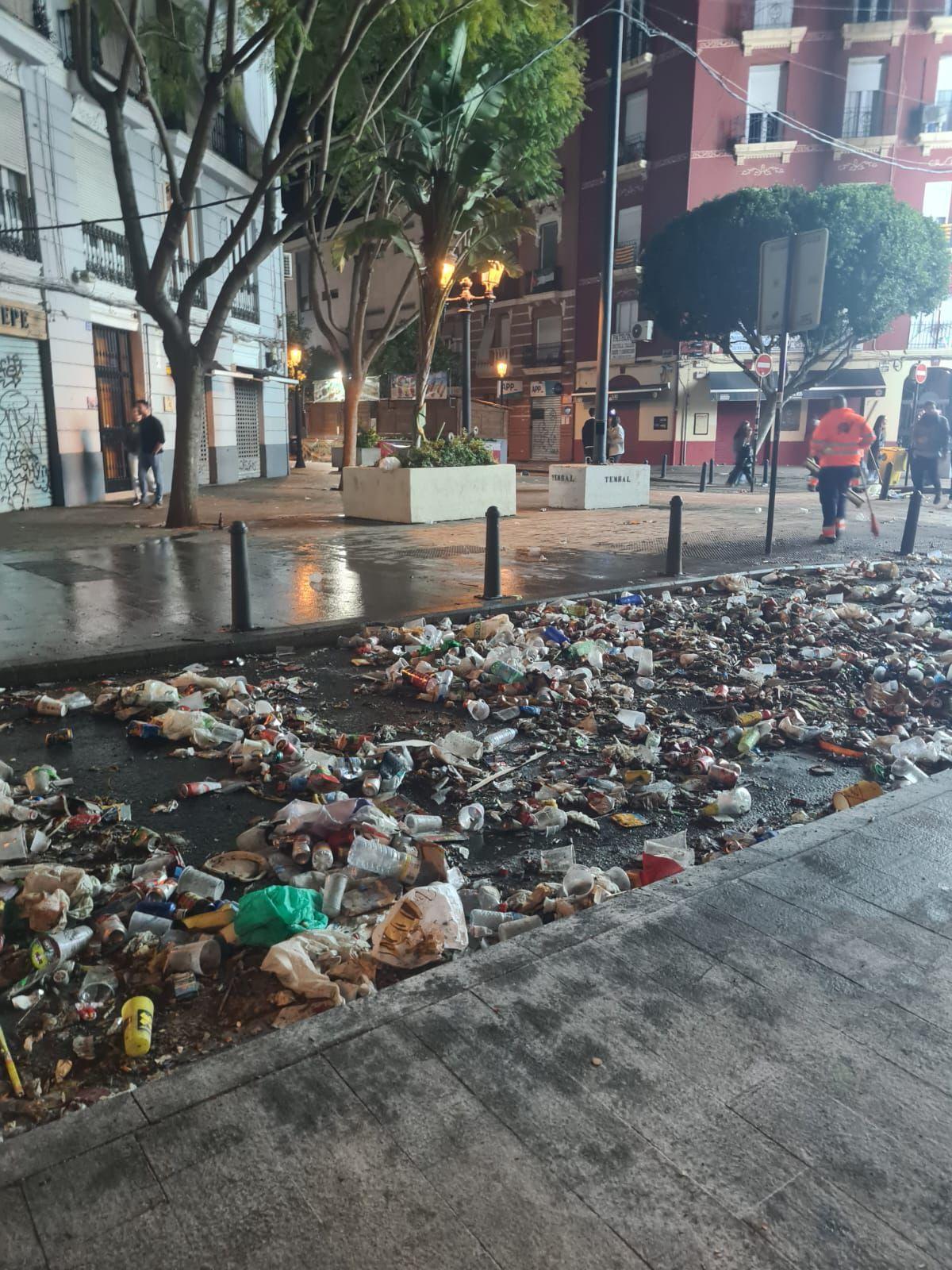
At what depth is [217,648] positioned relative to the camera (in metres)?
6.73

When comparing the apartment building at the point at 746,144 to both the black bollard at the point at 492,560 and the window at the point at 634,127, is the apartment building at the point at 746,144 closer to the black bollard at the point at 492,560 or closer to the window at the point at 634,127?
the window at the point at 634,127

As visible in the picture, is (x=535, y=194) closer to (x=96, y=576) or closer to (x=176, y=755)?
(x=96, y=576)

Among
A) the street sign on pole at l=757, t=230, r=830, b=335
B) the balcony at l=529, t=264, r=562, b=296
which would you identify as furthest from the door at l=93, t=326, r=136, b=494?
the balcony at l=529, t=264, r=562, b=296

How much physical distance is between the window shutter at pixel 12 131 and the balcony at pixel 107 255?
2.07 metres

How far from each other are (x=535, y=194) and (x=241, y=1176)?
21.9 m

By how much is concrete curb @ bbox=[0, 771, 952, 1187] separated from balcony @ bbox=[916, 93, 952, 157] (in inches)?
1543

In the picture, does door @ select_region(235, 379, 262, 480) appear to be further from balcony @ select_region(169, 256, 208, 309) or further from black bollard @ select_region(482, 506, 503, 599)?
black bollard @ select_region(482, 506, 503, 599)

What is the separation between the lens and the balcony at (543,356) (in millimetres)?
42156

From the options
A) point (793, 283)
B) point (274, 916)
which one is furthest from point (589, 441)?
point (274, 916)


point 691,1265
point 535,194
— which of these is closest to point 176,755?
point 691,1265

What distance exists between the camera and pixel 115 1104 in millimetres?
2029

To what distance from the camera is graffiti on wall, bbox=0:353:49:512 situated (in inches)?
662

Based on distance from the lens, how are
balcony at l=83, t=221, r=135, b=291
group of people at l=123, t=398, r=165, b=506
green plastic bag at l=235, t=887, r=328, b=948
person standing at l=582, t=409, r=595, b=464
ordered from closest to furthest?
green plastic bag at l=235, t=887, r=328, b=948 → group of people at l=123, t=398, r=165, b=506 → person standing at l=582, t=409, r=595, b=464 → balcony at l=83, t=221, r=135, b=291

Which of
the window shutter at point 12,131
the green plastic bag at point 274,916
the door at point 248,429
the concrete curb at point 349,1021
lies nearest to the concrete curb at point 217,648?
the green plastic bag at point 274,916
